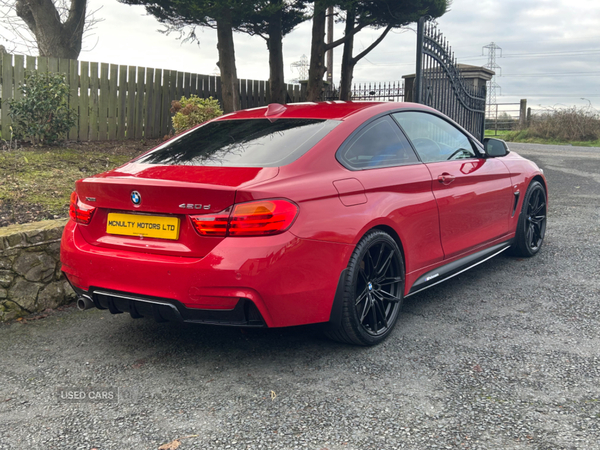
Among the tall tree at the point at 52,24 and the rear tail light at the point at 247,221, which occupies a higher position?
the tall tree at the point at 52,24

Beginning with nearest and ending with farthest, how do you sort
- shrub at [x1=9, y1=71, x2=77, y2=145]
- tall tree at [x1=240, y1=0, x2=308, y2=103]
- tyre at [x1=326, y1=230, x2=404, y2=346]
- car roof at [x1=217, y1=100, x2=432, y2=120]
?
tyre at [x1=326, y1=230, x2=404, y2=346] → car roof at [x1=217, y1=100, x2=432, y2=120] → shrub at [x1=9, y1=71, x2=77, y2=145] → tall tree at [x1=240, y1=0, x2=308, y2=103]

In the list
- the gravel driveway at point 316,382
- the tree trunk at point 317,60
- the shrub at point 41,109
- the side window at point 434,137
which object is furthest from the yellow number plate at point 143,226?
the tree trunk at point 317,60

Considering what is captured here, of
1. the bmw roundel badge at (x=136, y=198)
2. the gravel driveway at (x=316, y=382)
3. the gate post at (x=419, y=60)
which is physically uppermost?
the gate post at (x=419, y=60)

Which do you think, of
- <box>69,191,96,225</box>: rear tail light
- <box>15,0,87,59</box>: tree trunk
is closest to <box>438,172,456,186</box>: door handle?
<box>69,191,96,225</box>: rear tail light

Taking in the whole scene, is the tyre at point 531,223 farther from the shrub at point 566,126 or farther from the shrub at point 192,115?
the shrub at point 566,126

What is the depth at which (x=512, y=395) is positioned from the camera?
2.87 metres

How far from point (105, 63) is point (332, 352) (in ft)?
30.6

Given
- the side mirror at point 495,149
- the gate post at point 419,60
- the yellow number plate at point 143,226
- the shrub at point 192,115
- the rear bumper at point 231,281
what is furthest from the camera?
the shrub at point 192,115

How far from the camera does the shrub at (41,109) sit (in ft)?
28.5

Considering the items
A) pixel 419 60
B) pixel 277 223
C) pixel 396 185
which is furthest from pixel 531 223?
pixel 419 60

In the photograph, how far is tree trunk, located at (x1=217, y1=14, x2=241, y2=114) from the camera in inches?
479

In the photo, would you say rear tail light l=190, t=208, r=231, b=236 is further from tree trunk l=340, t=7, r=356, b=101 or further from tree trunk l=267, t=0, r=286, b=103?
tree trunk l=340, t=7, r=356, b=101

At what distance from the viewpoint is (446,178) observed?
420cm

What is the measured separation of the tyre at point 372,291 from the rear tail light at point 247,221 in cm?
58
